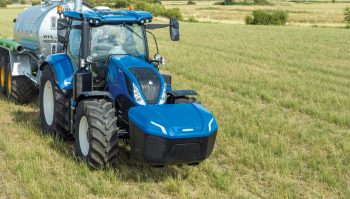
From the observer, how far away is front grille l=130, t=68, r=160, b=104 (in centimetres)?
626

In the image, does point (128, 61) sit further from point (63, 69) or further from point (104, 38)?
point (63, 69)

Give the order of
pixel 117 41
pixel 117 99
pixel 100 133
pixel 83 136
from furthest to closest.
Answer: pixel 117 41 < pixel 117 99 < pixel 83 136 < pixel 100 133

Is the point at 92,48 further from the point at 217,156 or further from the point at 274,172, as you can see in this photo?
the point at 274,172

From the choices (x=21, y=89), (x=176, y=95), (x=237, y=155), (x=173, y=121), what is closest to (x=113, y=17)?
(x=176, y=95)

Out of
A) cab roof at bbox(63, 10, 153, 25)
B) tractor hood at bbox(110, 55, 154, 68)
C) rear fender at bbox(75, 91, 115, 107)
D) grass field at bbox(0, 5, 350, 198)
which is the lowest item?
grass field at bbox(0, 5, 350, 198)

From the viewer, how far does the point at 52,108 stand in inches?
316

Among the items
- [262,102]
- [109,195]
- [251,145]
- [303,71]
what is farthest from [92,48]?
[303,71]

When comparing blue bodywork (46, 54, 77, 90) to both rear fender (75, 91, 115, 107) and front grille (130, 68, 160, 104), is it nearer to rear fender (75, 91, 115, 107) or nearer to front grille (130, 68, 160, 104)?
rear fender (75, 91, 115, 107)

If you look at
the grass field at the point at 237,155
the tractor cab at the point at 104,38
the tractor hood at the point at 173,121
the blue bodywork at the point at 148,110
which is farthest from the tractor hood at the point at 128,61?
the grass field at the point at 237,155

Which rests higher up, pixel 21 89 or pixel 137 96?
pixel 137 96

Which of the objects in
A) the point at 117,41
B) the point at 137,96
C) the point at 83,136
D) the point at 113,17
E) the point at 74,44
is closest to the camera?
the point at 137,96

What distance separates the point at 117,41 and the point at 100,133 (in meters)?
1.67

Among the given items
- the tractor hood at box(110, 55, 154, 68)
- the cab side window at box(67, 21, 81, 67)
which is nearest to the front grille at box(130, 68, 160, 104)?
the tractor hood at box(110, 55, 154, 68)

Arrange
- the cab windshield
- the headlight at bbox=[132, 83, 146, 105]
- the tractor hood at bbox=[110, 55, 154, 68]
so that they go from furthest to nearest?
the cab windshield < the tractor hood at bbox=[110, 55, 154, 68] < the headlight at bbox=[132, 83, 146, 105]
